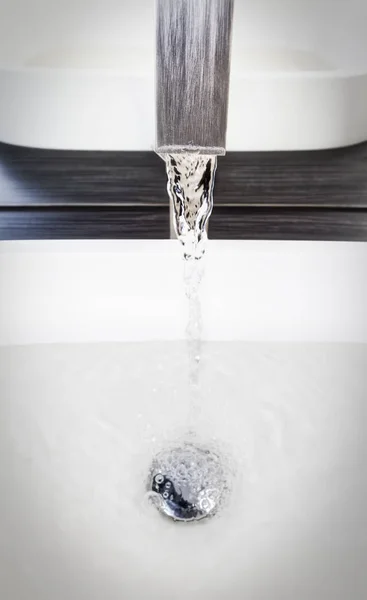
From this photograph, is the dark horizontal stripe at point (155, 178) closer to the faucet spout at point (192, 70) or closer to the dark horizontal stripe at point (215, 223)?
the dark horizontal stripe at point (215, 223)

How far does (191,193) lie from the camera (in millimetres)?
766

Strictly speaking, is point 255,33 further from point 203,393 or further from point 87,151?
point 203,393

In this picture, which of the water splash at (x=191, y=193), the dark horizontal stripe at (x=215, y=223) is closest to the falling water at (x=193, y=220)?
the water splash at (x=191, y=193)

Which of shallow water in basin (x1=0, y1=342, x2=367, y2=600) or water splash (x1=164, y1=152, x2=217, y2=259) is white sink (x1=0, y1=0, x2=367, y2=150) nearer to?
water splash (x1=164, y1=152, x2=217, y2=259)

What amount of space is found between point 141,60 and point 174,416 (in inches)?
26.6

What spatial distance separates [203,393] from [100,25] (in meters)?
0.72

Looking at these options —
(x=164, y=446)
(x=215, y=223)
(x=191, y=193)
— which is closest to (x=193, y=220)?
(x=191, y=193)

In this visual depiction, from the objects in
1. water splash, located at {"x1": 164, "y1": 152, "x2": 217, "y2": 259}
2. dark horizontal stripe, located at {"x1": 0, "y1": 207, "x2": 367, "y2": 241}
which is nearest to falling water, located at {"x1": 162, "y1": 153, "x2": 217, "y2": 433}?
water splash, located at {"x1": 164, "y1": 152, "x2": 217, "y2": 259}

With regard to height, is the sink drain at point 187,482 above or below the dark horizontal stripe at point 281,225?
below

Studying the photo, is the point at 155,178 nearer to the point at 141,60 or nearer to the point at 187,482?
the point at 141,60

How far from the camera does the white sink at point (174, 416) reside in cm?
51

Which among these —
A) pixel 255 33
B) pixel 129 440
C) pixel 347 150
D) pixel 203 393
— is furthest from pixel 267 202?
pixel 129 440

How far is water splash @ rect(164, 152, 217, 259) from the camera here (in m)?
0.70

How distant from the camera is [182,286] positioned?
916mm
